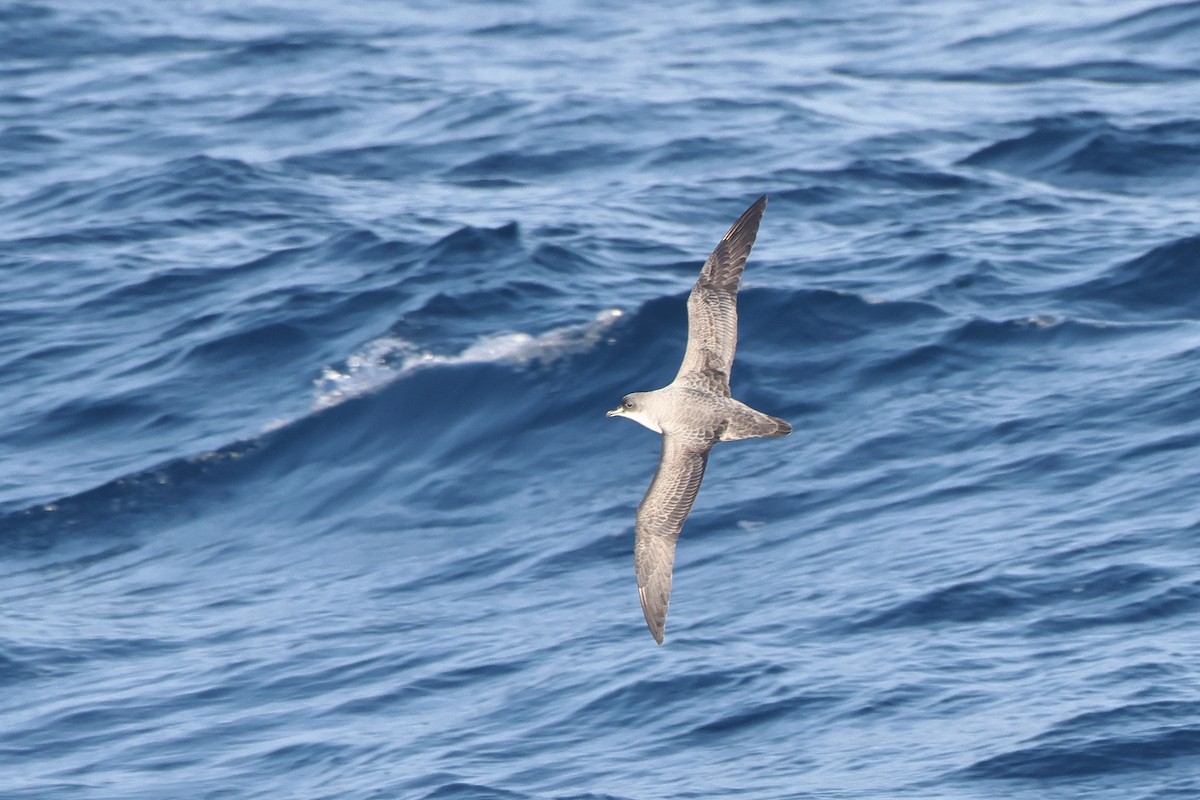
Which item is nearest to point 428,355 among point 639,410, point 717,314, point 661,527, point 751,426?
point 717,314

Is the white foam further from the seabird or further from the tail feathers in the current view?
the tail feathers

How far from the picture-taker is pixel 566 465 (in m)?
15.3

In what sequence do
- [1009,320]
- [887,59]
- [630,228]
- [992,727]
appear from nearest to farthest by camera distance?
[992,727], [1009,320], [630,228], [887,59]

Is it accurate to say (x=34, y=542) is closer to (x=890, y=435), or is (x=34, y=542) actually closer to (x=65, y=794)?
(x=65, y=794)

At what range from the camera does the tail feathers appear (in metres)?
9.74

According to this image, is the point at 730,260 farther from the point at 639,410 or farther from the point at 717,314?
the point at 639,410

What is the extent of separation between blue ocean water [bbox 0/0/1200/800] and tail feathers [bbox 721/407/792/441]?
7.75ft

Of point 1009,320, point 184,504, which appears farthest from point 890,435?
point 184,504

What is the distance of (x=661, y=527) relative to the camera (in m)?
10.2

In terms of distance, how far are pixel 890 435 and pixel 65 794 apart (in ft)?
22.2

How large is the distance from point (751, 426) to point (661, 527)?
2.81 ft

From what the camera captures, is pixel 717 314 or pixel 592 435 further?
pixel 592 435

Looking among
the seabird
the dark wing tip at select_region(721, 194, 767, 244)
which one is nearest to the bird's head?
the seabird

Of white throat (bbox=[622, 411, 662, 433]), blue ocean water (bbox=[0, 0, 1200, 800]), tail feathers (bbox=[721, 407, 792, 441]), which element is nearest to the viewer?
tail feathers (bbox=[721, 407, 792, 441])
